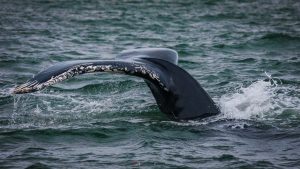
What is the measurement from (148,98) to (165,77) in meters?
3.29

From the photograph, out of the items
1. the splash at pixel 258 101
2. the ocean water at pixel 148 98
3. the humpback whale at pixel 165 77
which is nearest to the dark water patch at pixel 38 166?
the ocean water at pixel 148 98

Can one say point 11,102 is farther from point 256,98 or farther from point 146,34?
point 146,34

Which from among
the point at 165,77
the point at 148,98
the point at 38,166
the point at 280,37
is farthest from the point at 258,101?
the point at 280,37

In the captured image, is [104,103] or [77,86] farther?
[77,86]

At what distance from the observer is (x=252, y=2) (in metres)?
27.9

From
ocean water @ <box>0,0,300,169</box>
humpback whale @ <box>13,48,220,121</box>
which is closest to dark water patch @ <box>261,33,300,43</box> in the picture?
ocean water @ <box>0,0,300,169</box>

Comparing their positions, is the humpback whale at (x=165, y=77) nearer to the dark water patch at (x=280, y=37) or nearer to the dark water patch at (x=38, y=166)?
the dark water patch at (x=38, y=166)

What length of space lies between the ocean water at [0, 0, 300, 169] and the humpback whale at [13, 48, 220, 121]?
204 mm

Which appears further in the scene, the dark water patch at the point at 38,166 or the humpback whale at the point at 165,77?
the dark water patch at the point at 38,166

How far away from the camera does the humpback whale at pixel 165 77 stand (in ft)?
21.8

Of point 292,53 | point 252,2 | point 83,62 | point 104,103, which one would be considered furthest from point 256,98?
point 252,2

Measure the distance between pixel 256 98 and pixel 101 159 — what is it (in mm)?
3827

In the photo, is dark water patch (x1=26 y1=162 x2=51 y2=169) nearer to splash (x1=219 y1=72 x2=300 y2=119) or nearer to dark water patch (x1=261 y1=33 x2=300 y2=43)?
splash (x1=219 y1=72 x2=300 y2=119)

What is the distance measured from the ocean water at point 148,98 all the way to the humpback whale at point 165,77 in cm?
20
